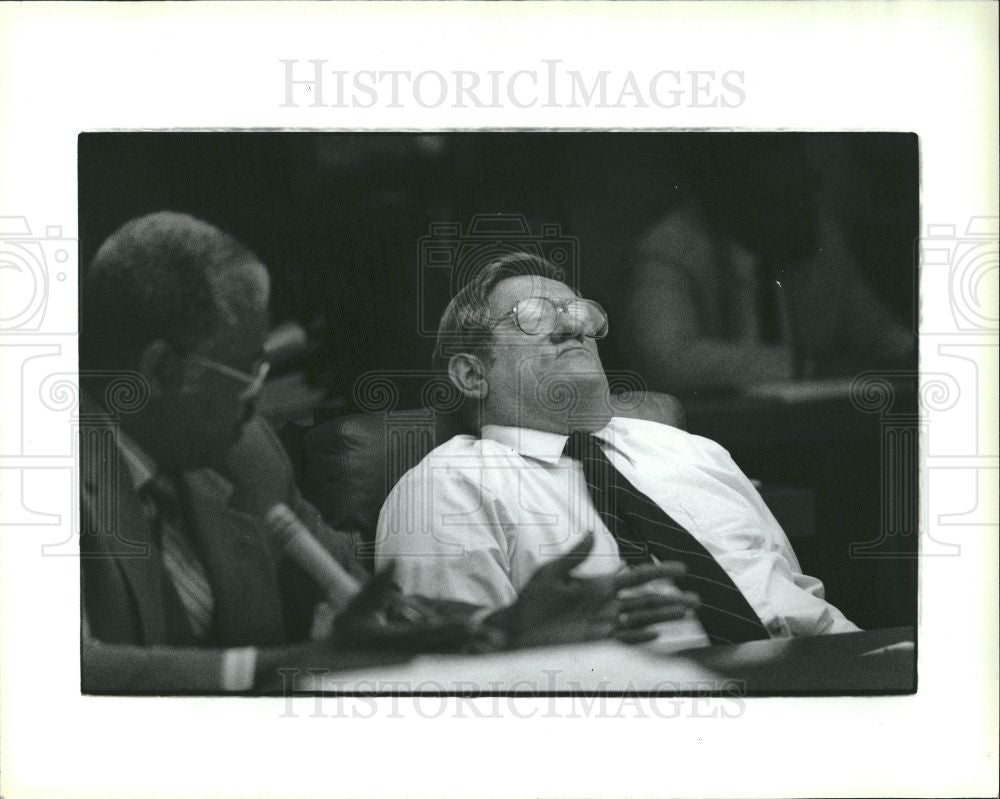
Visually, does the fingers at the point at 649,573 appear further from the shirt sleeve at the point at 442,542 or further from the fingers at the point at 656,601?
the shirt sleeve at the point at 442,542

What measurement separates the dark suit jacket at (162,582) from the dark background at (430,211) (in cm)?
42

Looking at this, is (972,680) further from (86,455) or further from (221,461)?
(86,455)

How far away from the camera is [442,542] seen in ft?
9.40

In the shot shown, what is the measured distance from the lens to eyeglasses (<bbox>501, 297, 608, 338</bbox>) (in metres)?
2.86

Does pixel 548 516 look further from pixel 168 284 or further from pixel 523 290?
pixel 168 284

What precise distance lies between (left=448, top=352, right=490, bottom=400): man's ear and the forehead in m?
0.15

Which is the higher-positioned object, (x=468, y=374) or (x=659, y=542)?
(x=468, y=374)

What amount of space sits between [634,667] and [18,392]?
179 cm

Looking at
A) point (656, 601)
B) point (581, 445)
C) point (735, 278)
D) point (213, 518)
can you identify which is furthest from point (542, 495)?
point (213, 518)

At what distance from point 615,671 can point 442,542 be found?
57 cm

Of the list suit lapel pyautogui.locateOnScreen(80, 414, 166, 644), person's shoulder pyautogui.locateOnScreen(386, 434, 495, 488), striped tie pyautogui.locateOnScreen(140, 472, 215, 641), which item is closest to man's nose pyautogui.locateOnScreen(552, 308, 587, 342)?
person's shoulder pyautogui.locateOnScreen(386, 434, 495, 488)

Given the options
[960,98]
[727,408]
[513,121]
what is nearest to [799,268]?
[727,408]

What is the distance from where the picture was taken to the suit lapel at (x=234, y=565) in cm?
286

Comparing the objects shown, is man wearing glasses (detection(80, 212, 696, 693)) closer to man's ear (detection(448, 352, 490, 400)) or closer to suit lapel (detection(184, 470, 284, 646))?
suit lapel (detection(184, 470, 284, 646))
